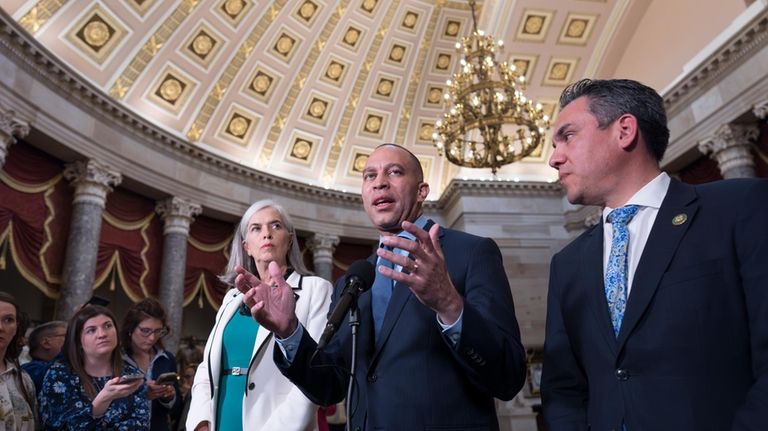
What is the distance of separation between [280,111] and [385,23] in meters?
3.82

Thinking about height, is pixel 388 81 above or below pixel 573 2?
below

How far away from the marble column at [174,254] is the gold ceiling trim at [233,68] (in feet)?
6.68

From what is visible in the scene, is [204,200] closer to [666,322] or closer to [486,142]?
[486,142]

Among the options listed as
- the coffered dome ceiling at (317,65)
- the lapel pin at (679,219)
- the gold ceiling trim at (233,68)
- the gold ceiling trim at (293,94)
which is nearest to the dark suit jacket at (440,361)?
the lapel pin at (679,219)

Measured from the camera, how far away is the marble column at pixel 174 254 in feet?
38.0

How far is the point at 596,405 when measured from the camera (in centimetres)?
165

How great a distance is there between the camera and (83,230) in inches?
400

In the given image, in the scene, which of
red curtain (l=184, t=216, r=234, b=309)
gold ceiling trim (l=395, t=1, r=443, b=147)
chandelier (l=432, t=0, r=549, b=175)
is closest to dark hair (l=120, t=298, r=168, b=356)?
chandelier (l=432, t=0, r=549, b=175)

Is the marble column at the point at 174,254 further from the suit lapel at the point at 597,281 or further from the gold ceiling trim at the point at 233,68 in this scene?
the suit lapel at the point at 597,281

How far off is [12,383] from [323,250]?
1194 cm

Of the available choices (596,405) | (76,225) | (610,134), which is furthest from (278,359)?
(76,225)

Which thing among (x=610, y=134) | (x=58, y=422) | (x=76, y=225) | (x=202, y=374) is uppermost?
(x=76, y=225)

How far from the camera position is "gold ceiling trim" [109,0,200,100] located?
1198cm

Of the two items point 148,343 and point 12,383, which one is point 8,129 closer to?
point 148,343
